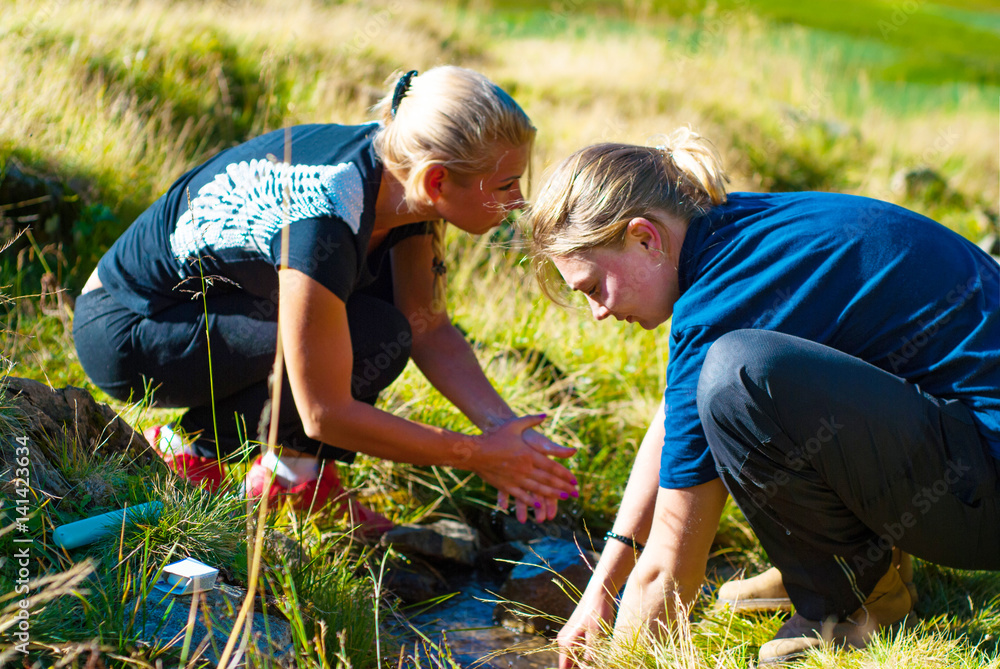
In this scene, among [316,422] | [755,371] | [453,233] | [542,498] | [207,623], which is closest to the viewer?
[207,623]

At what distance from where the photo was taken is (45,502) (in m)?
1.84

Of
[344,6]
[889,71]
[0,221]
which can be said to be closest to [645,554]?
[0,221]

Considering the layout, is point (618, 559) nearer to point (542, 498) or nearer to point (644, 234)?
point (542, 498)

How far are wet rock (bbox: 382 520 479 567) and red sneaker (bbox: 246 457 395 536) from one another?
7 centimetres

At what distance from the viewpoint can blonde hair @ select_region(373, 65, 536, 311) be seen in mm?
2461

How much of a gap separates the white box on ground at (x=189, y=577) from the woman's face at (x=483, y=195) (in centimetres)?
129

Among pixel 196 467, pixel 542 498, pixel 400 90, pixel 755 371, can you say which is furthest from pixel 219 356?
pixel 755 371

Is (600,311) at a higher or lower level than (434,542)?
higher

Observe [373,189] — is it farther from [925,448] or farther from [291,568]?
[925,448]

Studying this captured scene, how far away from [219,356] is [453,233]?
2690 mm

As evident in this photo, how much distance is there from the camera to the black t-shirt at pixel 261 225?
2363 mm

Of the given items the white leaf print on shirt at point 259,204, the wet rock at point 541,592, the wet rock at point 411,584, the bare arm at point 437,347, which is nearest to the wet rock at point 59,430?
the white leaf print on shirt at point 259,204

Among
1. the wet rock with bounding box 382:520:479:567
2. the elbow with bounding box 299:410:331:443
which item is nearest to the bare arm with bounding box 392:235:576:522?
the wet rock with bounding box 382:520:479:567

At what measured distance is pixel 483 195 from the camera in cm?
257
